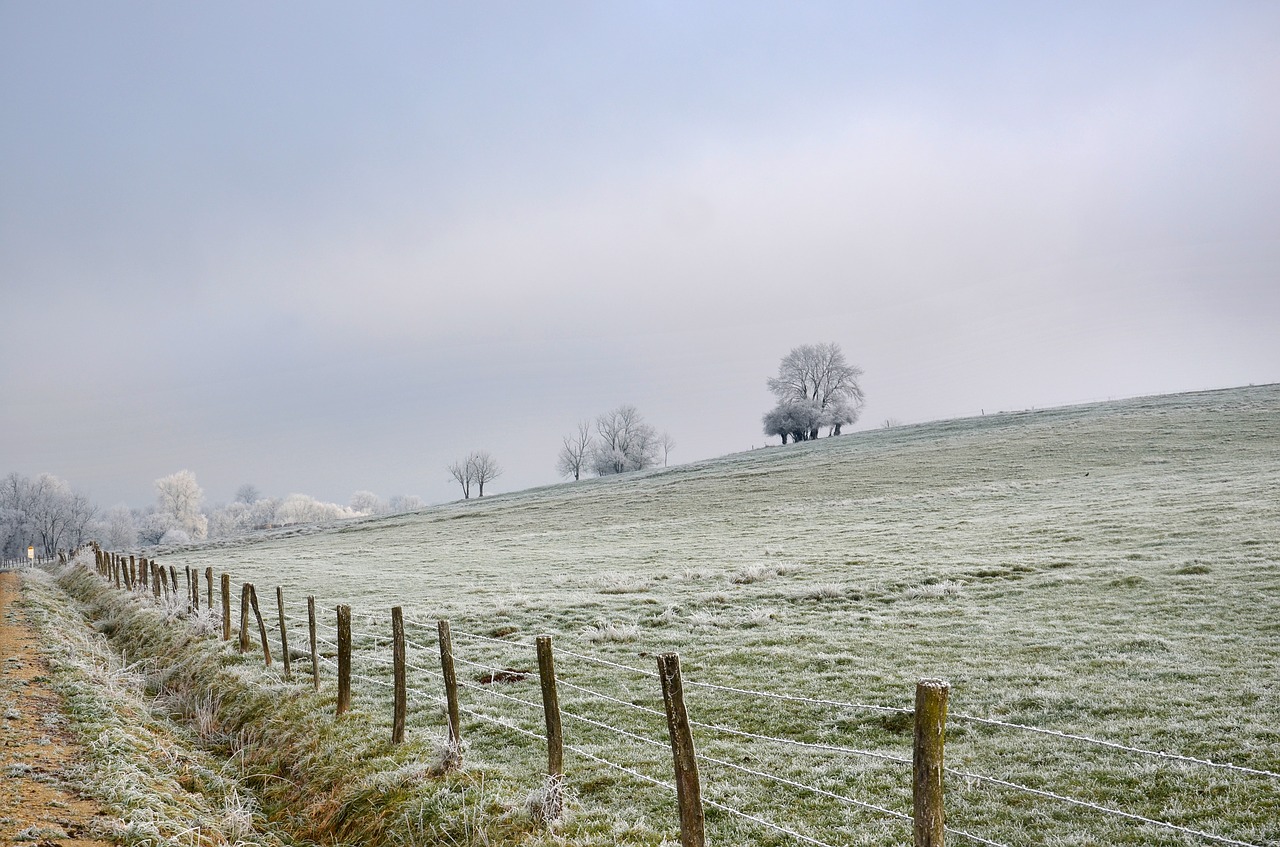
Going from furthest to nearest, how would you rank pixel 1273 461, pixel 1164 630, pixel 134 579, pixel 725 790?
pixel 1273 461 → pixel 134 579 → pixel 1164 630 → pixel 725 790

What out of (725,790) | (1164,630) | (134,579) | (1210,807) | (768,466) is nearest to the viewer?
(1210,807)

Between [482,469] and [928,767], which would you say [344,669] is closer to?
[928,767]

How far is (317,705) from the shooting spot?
12.3 meters

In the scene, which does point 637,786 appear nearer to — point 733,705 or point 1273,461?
point 733,705

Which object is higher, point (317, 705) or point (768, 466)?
point (768, 466)

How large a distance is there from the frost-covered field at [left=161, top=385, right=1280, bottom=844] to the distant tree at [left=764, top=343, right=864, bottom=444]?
62730 millimetres

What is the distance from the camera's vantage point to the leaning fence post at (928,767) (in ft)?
14.3

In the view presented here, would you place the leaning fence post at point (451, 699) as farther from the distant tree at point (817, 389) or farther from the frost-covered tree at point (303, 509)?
the frost-covered tree at point (303, 509)

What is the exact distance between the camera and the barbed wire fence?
6105mm

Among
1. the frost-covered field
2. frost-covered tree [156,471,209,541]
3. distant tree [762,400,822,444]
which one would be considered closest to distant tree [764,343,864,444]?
distant tree [762,400,822,444]

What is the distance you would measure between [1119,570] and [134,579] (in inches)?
1366

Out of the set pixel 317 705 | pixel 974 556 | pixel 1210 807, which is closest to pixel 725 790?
pixel 1210 807

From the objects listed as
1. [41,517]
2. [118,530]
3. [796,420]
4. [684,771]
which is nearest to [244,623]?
[684,771]

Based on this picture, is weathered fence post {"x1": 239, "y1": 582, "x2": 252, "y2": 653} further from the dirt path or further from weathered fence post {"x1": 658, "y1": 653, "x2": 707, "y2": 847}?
weathered fence post {"x1": 658, "y1": 653, "x2": 707, "y2": 847}
